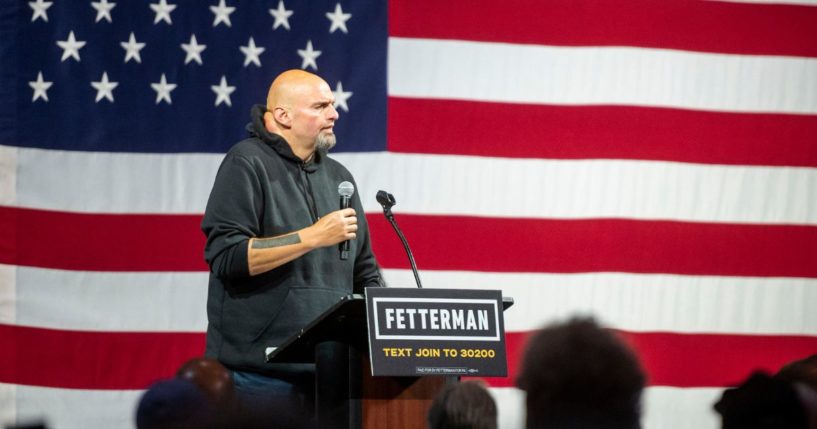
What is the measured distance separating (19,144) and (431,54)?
1945 mm

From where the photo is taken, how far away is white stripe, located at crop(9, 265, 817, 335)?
5316mm

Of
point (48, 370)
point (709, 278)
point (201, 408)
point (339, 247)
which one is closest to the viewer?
point (201, 408)

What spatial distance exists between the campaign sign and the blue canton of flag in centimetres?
234

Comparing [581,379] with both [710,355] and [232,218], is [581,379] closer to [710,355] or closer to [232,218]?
[232,218]

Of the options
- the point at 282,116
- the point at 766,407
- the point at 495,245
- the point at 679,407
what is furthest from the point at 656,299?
the point at 766,407

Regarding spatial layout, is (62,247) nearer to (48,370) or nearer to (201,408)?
(48,370)

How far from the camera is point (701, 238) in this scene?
5.73m

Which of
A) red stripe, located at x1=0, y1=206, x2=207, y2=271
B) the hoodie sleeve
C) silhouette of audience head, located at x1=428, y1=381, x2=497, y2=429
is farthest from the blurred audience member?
red stripe, located at x1=0, y1=206, x2=207, y2=271

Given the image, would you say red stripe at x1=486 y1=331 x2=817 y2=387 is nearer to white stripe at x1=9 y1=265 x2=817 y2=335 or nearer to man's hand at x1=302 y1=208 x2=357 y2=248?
white stripe at x1=9 y1=265 x2=817 y2=335

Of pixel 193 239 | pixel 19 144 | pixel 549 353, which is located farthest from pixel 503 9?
pixel 549 353

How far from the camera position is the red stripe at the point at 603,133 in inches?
220

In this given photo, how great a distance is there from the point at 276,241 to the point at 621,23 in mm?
2792

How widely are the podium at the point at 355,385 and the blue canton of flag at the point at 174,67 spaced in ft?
7.40

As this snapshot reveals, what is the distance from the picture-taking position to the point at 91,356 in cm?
532
